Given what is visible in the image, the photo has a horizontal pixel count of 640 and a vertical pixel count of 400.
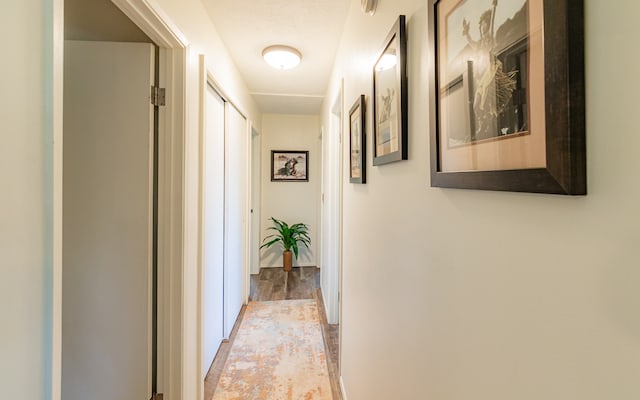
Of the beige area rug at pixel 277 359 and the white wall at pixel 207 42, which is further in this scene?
the beige area rug at pixel 277 359

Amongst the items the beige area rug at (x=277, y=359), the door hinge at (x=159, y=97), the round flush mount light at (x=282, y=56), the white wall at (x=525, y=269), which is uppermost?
the round flush mount light at (x=282, y=56)

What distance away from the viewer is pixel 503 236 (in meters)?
0.47

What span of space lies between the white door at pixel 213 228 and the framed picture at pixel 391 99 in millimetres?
1207

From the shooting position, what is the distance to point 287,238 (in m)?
4.26

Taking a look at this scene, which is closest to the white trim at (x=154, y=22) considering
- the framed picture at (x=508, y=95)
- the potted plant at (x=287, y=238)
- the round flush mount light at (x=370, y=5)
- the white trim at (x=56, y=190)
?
the white trim at (x=56, y=190)

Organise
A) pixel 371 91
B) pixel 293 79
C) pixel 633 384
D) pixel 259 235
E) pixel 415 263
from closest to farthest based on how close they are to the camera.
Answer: pixel 633 384 < pixel 415 263 < pixel 371 91 < pixel 293 79 < pixel 259 235

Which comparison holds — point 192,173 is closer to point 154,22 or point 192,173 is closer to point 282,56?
point 154,22

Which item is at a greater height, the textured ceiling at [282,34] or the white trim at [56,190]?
the textured ceiling at [282,34]

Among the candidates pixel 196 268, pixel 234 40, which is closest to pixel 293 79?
pixel 234 40

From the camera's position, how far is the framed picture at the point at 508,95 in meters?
0.34

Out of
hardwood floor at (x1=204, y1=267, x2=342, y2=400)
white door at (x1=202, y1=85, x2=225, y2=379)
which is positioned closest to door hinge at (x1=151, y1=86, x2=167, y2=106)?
white door at (x1=202, y1=85, x2=225, y2=379)

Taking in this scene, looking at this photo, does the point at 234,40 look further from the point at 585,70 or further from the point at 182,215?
the point at 585,70

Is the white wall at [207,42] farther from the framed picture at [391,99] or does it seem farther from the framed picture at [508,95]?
the framed picture at [508,95]

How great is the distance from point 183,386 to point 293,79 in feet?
8.76
